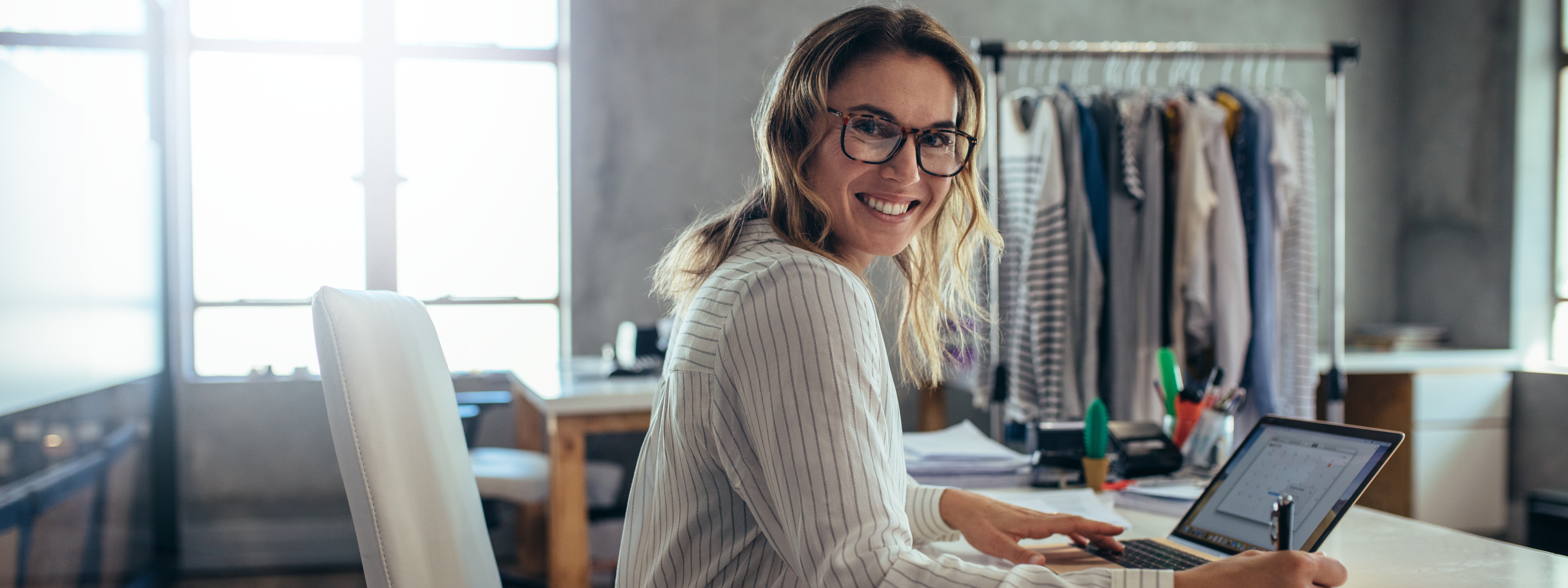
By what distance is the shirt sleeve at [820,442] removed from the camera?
2.16ft

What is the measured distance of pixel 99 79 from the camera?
7.94 ft

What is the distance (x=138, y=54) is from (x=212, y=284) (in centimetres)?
94

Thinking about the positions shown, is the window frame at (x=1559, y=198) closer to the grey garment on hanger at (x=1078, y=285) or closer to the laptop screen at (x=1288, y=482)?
the grey garment on hanger at (x=1078, y=285)

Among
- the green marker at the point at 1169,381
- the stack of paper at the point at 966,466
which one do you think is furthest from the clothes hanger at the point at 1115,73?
the stack of paper at the point at 966,466

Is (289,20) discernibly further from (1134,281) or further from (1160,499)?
(1160,499)

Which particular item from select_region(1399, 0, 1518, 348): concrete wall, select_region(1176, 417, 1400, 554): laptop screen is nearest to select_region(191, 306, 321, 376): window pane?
select_region(1176, 417, 1400, 554): laptop screen

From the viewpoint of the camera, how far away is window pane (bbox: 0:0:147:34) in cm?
183

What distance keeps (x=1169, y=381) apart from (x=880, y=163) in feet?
2.85

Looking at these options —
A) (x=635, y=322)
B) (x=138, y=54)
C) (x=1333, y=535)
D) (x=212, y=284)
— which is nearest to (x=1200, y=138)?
(x=1333, y=535)

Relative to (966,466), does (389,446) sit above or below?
above

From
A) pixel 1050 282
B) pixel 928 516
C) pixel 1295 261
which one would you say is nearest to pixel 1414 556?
pixel 928 516

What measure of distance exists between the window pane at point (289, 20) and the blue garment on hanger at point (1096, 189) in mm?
2805

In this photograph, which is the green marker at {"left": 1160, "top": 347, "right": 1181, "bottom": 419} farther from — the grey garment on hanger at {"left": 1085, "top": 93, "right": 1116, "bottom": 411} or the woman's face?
the grey garment on hanger at {"left": 1085, "top": 93, "right": 1116, "bottom": 411}

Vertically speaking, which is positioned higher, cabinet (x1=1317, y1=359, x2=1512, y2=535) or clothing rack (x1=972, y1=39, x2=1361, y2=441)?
clothing rack (x1=972, y1=39, x2=1361, y2=441)
